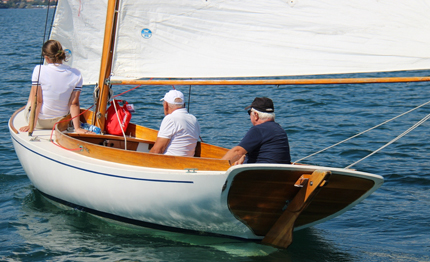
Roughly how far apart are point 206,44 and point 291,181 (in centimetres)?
161

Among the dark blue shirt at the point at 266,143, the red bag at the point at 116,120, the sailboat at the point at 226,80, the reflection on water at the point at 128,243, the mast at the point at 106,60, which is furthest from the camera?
the red bag at the point at 116,120

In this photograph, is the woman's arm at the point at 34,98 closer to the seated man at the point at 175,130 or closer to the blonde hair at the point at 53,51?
the blonde hair at the point at 53,51

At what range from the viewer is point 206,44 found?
16.0 feet

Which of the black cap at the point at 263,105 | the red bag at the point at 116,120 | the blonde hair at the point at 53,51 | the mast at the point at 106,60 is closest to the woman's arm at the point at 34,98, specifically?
the blonde hair at the point at 53,51

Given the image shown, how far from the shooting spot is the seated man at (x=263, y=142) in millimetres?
4285

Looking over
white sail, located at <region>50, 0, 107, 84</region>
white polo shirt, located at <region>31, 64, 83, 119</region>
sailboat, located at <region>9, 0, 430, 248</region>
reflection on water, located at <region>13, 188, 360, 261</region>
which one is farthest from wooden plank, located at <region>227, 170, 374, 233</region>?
white sail, located at <region>50, 0, 107, 84</region>

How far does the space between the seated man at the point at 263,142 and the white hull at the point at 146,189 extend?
366 mm

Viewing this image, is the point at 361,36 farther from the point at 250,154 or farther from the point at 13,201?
the point at 13,201

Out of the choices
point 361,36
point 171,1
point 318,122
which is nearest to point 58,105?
point 171,1

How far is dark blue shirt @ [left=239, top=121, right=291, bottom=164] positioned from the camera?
428cm

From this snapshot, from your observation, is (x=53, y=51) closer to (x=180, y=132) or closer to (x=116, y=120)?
(x=116, y=120)

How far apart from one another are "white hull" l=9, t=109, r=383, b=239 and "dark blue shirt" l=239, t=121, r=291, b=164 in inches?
14.8

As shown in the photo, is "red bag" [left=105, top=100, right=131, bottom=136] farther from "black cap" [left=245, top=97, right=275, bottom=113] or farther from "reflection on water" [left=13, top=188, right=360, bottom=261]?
"black cap" [left=245, top=97, right=275, bottom=113]

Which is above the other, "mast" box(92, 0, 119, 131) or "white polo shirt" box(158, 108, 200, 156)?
"mast" box(92, 0, 119, 131)
